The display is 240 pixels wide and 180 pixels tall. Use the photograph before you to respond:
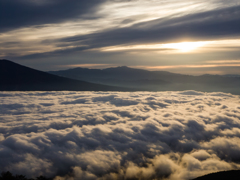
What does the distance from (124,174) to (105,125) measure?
2177 centimetres

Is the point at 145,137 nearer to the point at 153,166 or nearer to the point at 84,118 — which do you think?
the point at 153,166

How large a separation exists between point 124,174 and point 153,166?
17822 mm

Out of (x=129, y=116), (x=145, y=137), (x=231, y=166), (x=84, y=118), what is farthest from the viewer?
(x=129, y=116)

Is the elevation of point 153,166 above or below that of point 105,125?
below

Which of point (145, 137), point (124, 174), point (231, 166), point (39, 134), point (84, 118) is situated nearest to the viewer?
point (39, 134)

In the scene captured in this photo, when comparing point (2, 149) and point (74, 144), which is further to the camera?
point (74, 144)

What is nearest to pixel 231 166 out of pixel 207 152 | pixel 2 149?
pixel 207 152

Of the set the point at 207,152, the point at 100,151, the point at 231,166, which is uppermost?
the point at 100,151

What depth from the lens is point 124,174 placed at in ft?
260

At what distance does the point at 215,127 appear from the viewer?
112 meters

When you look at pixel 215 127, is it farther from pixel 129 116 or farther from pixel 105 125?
pixel 105 125

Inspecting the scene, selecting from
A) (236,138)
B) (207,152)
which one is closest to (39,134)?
(207,152)

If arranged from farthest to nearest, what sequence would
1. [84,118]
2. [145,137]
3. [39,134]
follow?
1. [84,118]
2. [145,137]
3. [39,134]

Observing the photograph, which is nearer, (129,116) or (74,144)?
(74,144)
